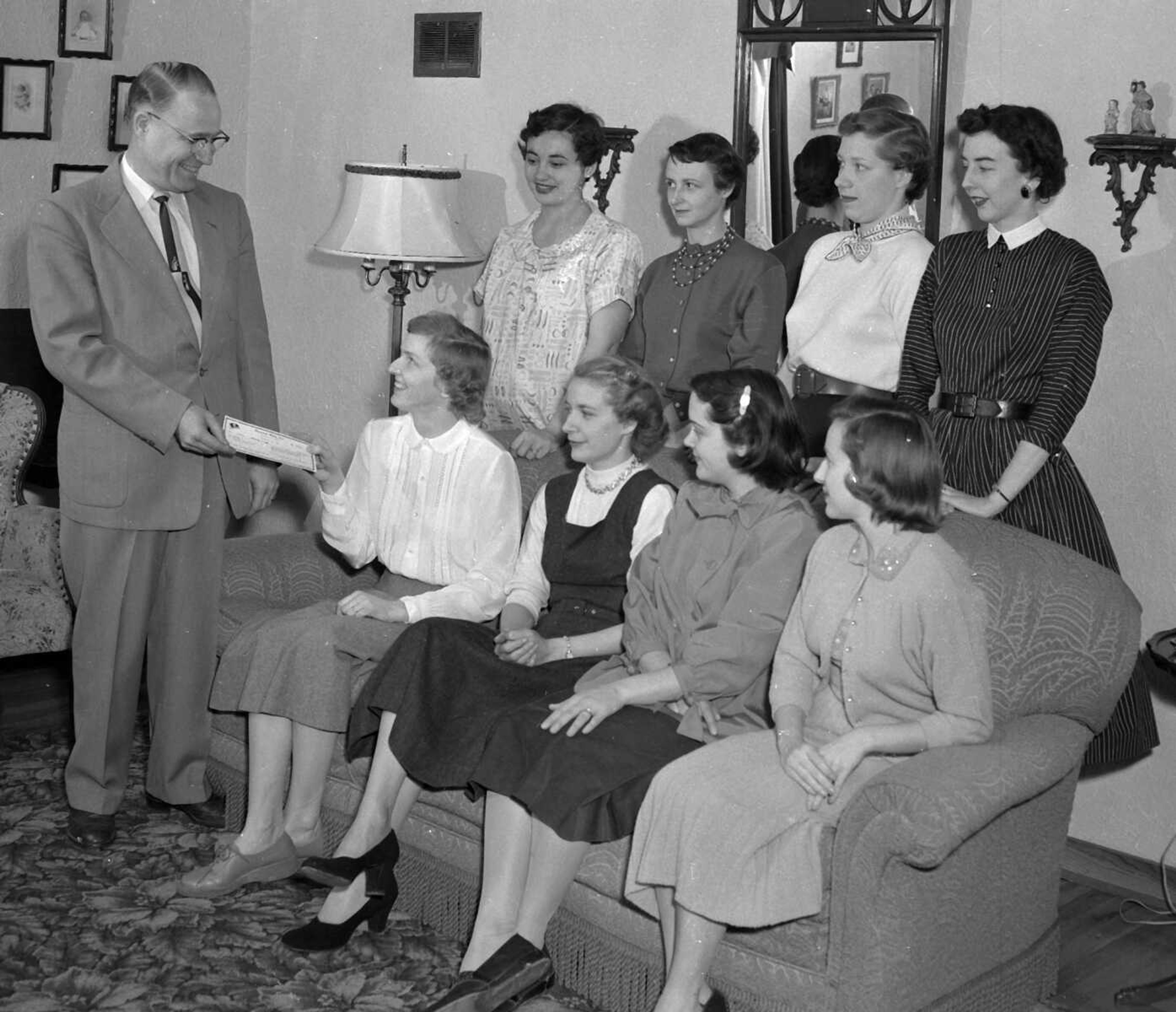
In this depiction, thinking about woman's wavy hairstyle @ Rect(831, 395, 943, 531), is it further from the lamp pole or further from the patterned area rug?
the lamp pole

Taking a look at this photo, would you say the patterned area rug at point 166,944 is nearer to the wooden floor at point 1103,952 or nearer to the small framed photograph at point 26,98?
the wooden floor at point 1103,952

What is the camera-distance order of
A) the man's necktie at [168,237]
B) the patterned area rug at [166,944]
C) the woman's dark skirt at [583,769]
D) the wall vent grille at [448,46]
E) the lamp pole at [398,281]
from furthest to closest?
1. the wall vent grille at [448,46]
2. the lamp pole at [398,281]
3. the man's necktie at [168,237]
4. the patterned area rug at [166,944]
5. the woman's dark skirt at [583,769]

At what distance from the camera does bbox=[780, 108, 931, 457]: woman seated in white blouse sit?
11.6ft

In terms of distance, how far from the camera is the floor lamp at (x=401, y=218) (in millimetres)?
4508

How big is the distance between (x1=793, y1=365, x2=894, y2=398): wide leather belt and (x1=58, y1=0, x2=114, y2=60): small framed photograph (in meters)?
2.97

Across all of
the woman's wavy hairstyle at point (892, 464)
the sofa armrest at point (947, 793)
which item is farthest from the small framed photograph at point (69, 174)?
the sofa armrest at point (947, 793)

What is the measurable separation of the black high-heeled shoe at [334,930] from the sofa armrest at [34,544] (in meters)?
1.89

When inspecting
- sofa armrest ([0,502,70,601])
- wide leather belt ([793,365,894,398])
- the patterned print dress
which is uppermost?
A: the patterned print dress

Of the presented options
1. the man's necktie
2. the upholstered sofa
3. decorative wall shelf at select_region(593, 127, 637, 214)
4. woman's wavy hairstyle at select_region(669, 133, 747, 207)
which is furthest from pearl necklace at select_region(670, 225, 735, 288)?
the man's necktie

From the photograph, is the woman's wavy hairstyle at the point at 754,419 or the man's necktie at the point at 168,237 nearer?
the woman's wavy hairstyle at the point at 754,419

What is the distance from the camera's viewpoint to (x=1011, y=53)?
3.74 metres

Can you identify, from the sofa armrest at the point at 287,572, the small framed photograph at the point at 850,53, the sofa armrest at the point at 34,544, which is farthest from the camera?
the sofa armrest at the point at 34,544

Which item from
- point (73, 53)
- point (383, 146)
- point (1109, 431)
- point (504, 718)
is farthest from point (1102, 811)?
point (73, 53)

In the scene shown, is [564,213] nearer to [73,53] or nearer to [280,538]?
[280,538]
